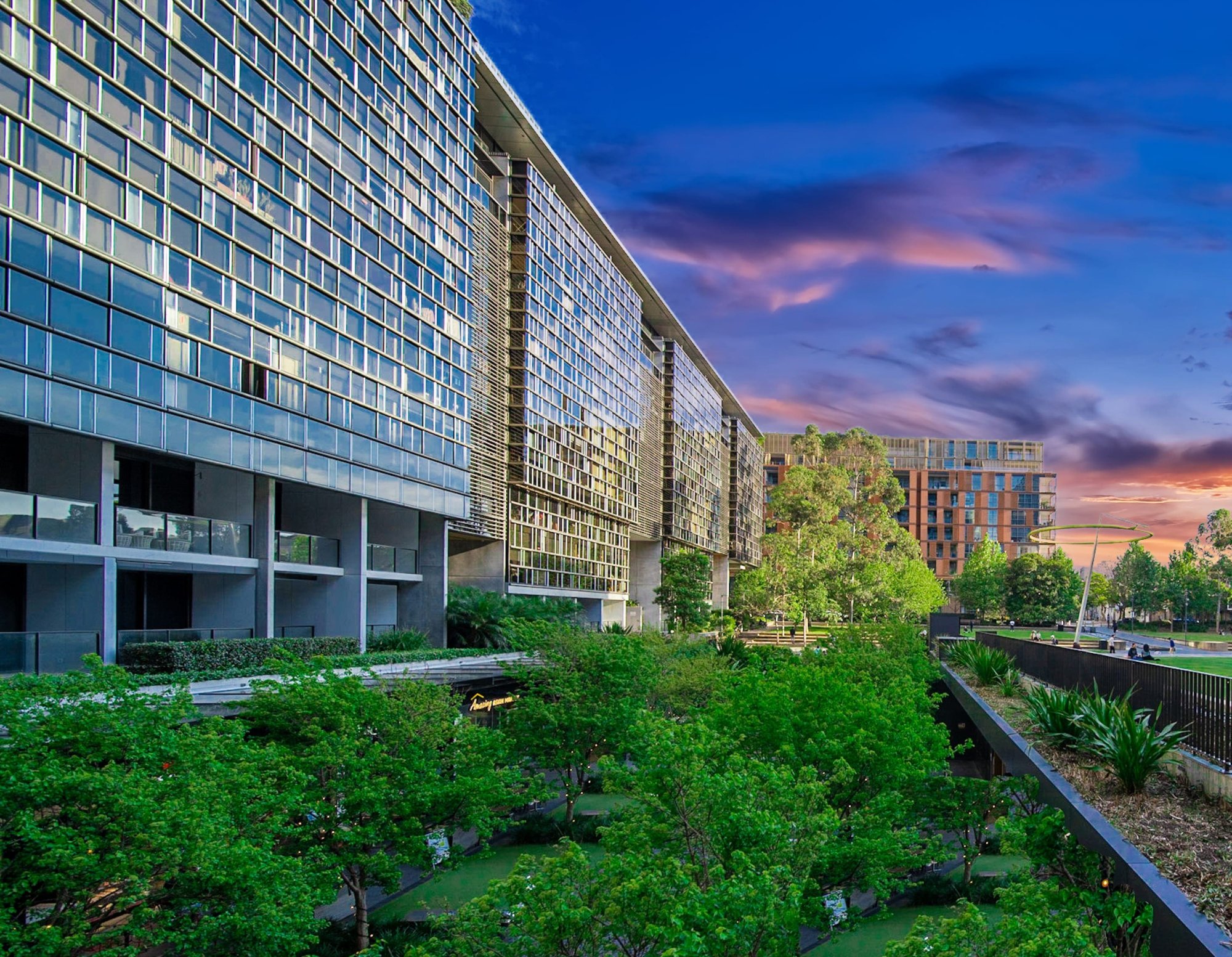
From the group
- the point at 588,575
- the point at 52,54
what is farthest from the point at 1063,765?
the point at 588,575

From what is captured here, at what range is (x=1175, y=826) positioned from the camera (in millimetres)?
11438

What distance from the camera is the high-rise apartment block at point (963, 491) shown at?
173 metres

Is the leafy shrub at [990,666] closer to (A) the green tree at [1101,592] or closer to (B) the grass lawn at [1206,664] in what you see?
(B) the grass lawn at [1206,664]

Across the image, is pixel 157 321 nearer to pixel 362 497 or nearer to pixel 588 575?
pixel 362 497

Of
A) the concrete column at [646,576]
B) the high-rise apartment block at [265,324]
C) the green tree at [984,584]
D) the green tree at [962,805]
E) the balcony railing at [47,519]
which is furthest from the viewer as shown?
the green tree at [984,584]

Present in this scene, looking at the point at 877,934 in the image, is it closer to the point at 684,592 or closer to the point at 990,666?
the point at 990,666

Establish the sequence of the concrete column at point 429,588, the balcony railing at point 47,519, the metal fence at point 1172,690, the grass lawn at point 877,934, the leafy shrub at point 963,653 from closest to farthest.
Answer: the metal fence at point 1172,690
the grass lawn at point 877,934
the balcony railing at point 47,519
the leafy shrub at point 963,653
the concrete column at point 429,588

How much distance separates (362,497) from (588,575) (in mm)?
32428

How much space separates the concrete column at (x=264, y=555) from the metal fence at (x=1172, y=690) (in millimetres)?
25712

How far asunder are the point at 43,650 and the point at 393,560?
66.4ft

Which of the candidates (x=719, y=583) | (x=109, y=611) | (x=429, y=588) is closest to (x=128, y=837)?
(x=109, y=611)

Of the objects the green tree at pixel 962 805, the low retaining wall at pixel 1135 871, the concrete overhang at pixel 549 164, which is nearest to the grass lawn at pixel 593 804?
the green tree at pixel 962 805

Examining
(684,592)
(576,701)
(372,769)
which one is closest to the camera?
(372,769)

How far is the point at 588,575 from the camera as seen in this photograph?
7012 centimetres
